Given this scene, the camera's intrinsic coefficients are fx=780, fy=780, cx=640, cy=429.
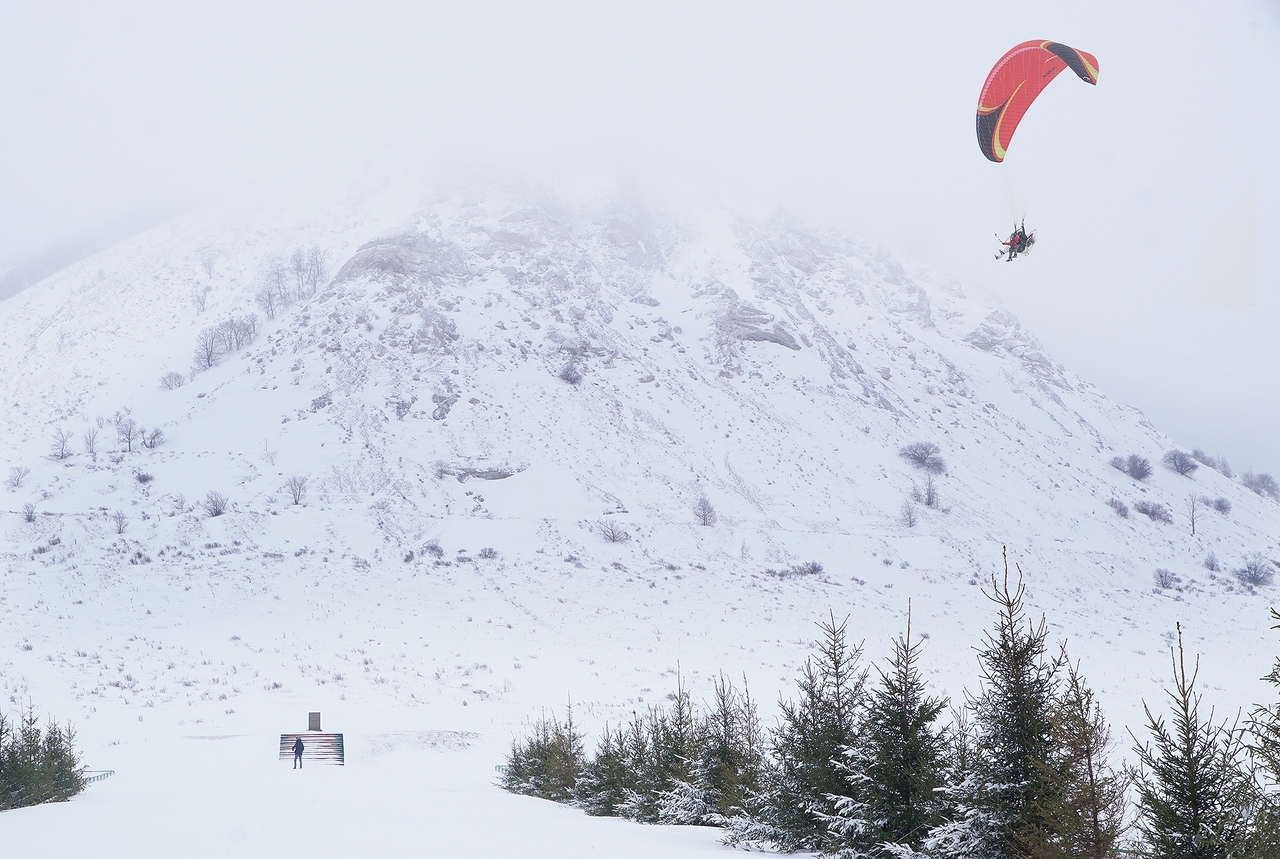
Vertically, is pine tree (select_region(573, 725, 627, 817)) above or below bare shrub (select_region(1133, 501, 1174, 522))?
below

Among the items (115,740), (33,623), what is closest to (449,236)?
(33,623)

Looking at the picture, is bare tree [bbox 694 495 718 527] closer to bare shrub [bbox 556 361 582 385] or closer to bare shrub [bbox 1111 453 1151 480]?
bare shrub [bbox 556 361 582 385]

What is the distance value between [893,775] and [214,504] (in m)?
52.1

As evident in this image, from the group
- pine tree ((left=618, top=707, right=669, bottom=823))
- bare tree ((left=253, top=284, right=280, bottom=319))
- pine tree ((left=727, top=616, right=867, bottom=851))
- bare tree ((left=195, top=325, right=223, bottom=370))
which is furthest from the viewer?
bare tree ((left=253, top=284, right=280, bottom=319))

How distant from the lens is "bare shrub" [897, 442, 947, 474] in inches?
2699

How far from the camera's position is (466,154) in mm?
120438

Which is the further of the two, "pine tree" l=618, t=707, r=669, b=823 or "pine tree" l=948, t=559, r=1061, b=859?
"pine tree" l=618, t=707, r=669, b=823

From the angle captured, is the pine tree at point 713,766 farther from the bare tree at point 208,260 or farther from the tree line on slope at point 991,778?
the bare tree at point 208,260

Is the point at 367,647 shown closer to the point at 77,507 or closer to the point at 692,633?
the point at 692,633

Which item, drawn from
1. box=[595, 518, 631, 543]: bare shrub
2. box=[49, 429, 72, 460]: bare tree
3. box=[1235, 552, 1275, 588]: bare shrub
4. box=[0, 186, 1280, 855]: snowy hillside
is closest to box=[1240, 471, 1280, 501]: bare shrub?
box=[0, 186, 1280, 855]: snowy hillside

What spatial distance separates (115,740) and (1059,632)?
149 feet

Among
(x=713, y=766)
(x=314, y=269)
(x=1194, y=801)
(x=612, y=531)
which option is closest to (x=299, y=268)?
(x=314, y=269)

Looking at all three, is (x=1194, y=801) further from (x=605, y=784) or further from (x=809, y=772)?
(x=605, y=784)

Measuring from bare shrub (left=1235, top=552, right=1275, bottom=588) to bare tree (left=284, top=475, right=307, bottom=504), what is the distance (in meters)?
68.0
